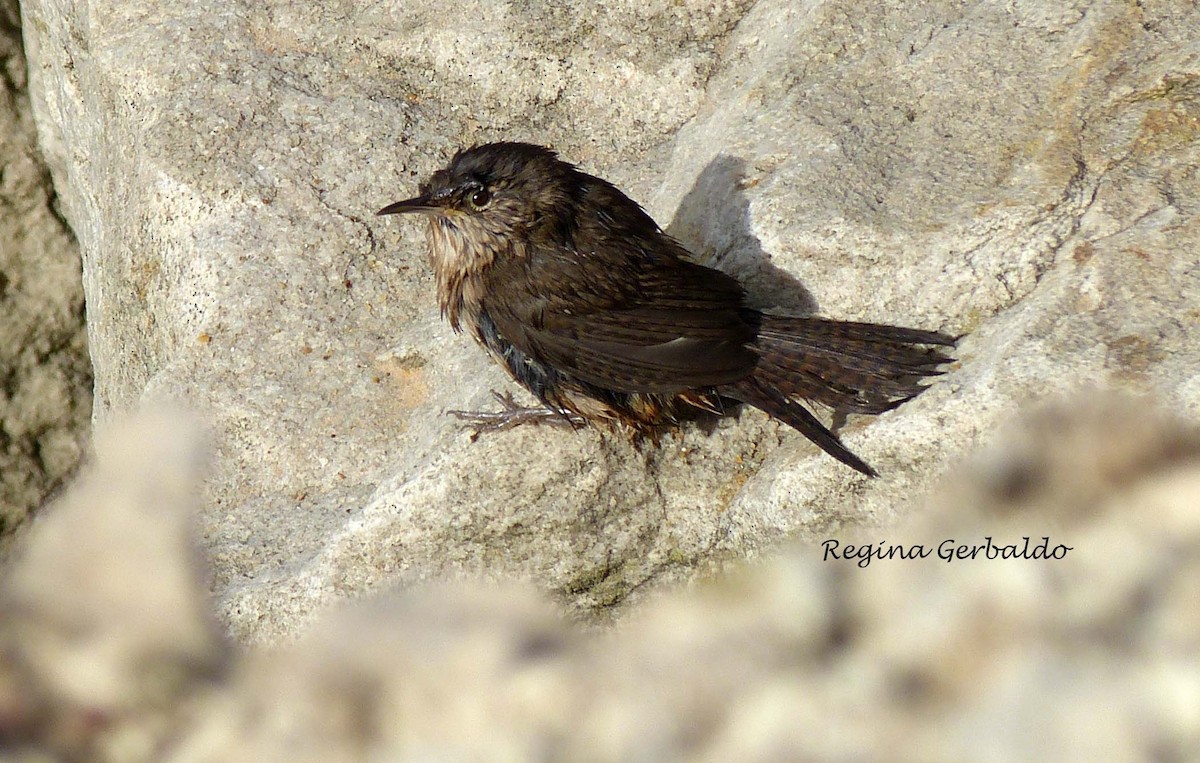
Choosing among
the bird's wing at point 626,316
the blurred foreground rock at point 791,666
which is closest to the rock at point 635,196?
the bird's wing at point 626,316

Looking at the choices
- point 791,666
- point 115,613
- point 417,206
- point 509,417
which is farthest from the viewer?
point 417,206

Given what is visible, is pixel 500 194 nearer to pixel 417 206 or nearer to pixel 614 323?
pixel 417 206

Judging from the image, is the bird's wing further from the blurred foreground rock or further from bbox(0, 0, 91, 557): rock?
bbox(0, 0, 91, 557): rock

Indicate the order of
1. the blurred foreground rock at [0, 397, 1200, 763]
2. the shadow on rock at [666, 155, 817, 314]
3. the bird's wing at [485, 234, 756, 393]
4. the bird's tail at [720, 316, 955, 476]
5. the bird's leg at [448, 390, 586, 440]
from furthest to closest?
the shadow on rock at [666, 155, 817, 314], the bird's leg at [448, 390, 586, 440], the bird's wing at [485, 234, 756, 393], the bird's tail at [720, 316, 955, 476], the blurred foreground rock at [0, 397, 1200, 763]

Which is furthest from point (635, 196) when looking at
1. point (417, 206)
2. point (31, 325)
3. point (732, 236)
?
point (31, 325)

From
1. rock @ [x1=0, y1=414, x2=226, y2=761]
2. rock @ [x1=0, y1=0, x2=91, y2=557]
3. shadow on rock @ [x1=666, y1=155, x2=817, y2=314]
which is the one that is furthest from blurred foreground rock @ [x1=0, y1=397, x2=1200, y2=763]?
rock @ [x1=0, y1=0, x2=91, y2=557]

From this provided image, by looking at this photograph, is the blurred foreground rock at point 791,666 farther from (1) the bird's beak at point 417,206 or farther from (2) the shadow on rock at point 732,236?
(1) the bird's beak at point 417,206

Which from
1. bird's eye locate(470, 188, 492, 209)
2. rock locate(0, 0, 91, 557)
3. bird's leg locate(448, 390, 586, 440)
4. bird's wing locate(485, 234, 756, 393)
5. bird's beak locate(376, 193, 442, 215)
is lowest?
rock locate(0, 0, 91, 557)
